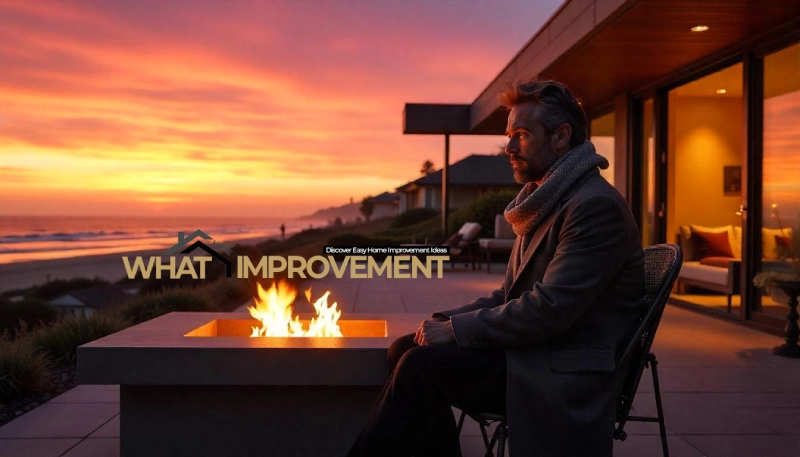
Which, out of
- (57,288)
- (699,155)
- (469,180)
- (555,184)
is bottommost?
(57,288)

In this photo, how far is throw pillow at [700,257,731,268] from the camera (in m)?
6.86

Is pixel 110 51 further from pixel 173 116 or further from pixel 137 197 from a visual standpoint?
pixel 137 197

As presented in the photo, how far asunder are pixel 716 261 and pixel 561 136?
6.07m

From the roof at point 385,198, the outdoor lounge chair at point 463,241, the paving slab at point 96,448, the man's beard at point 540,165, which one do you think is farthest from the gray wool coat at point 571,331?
the roof at point 385,198

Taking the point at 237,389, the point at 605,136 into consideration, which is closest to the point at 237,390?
the point at 237,389

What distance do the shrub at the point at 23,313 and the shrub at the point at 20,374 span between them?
3.73 metres

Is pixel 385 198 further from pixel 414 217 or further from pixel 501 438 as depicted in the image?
pixel 501 438

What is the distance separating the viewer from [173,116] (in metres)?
14.9

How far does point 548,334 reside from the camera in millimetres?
1627

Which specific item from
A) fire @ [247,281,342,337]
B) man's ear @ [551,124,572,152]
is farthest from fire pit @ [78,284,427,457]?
man's ear @ [551,124,572,152]

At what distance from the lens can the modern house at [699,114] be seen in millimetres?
5406

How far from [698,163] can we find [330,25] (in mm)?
6093

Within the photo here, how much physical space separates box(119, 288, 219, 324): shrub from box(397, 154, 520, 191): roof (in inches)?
909

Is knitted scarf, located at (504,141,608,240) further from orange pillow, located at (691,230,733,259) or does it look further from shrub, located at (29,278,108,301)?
shrub, located at (29,278,108,301)
